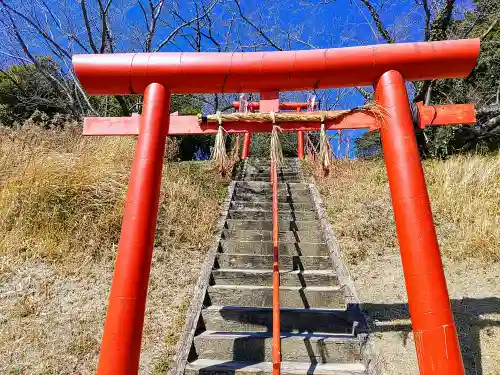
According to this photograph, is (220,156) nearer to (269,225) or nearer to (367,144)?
(269,225)

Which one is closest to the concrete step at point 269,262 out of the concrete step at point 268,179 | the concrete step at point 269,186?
the concrete step at point 269,186

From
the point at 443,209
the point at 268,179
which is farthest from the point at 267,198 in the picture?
the point at 443,209

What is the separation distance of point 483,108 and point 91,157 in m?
8.32

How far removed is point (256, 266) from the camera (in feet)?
17.5

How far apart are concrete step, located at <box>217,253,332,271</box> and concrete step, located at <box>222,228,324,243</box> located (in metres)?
0.65

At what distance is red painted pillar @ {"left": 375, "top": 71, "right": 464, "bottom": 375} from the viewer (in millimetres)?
2441

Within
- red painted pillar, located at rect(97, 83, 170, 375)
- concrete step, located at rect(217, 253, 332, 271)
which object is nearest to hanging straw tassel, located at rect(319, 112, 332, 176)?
red painted pillar, located at rect(97, 83, 170, 375)

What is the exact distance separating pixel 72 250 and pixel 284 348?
10.4ft

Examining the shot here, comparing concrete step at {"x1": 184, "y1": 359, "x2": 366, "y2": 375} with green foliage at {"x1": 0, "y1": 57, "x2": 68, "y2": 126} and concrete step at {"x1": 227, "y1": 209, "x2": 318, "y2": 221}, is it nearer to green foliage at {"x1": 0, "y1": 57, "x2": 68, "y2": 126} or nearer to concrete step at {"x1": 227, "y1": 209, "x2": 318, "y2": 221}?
concrete step at {"x1": 227, "y1": 209, "x2": 318, "y2": 221}

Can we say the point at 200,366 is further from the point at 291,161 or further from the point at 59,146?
the point at 291,161

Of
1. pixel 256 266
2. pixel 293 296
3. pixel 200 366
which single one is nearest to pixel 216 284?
pixel 256 266

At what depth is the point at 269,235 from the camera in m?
6.01

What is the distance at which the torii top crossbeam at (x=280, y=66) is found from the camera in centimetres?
293

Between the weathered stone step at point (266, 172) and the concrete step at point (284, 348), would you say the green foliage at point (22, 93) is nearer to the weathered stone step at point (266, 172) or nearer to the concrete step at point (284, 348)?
the weathered stone step at point (266, 172)
